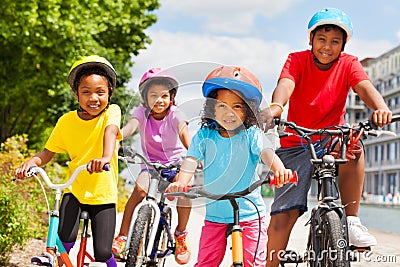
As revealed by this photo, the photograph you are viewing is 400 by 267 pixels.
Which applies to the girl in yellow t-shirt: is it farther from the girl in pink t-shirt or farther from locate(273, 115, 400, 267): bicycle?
locate(273, 115, 400, 267): bicycle

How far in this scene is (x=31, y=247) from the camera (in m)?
8.47

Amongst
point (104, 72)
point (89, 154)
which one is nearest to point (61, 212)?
point (89, 154)

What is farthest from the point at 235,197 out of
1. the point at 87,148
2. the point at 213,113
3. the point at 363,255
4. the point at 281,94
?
the point at 363,255

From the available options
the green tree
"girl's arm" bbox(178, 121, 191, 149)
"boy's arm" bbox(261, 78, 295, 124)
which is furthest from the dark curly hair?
the green tree

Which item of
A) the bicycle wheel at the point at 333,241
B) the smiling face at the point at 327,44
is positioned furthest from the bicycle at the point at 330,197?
the smiling face at the point at 327,44

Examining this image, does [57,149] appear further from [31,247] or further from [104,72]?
[31,247]

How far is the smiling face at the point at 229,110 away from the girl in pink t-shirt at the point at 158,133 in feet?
1.14

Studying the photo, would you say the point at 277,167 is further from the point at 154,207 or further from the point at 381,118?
the point at 154,207

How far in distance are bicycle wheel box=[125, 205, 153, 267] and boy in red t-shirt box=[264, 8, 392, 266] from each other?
855 millimetres

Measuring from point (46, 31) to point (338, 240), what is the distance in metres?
14.2

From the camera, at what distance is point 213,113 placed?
3918 millimetres

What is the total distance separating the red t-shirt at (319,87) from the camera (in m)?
4.65

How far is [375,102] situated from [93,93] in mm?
1870

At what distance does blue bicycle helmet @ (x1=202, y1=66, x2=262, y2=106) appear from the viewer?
378 cm
